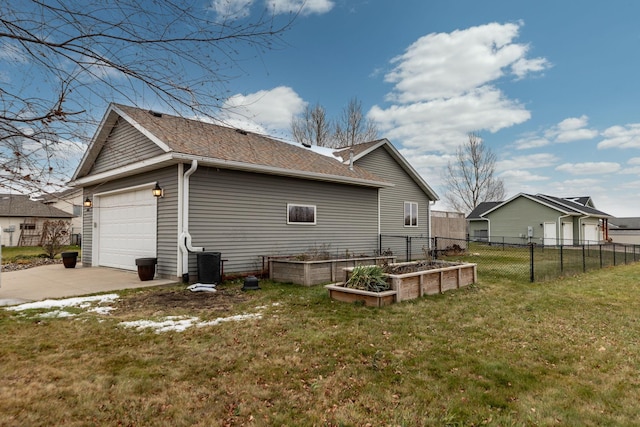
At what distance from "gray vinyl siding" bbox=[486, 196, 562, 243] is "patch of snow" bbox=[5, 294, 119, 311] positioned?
2755 centimetres

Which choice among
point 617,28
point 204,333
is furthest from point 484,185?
point 204,333

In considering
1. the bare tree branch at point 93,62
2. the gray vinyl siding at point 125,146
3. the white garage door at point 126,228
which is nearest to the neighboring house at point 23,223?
the white garage door at point 126,228

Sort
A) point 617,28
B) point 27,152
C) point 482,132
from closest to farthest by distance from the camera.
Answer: point 27,152 < point 617,28 < point 482,132

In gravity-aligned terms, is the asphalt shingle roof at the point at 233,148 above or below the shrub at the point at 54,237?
above

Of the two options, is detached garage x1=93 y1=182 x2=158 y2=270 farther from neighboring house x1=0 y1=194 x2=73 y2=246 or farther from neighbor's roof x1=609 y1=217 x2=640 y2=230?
neighbor's roof x1=609 y1=217 x2=640 y2=230

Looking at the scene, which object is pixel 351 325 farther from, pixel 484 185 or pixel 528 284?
pixel 484 185

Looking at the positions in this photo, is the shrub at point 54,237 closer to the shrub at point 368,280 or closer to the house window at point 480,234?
the shrub at point 368,280

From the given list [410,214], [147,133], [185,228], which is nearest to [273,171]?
[185,228]

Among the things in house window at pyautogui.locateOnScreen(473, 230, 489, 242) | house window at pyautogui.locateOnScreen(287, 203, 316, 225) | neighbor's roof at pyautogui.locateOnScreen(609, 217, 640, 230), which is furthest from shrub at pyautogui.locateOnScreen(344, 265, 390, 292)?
neighbor's roof at pyautogui.locateOnScreen(609, 217, 640, 230)

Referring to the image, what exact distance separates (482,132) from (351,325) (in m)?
33.7

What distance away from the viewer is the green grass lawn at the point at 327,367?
2652 millimetres

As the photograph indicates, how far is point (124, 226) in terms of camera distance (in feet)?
34.7

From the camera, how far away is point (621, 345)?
4.27 m

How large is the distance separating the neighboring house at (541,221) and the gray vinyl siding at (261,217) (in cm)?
1935
